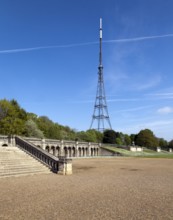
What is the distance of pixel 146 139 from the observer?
145 metres

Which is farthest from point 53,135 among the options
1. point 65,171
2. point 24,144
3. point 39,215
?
point 39,215

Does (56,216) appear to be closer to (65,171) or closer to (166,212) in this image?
(166,212)

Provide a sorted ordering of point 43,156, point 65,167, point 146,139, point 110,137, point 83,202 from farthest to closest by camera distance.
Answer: point 146,139
point 110,137
point 43,156
point 65,167
point 83,202

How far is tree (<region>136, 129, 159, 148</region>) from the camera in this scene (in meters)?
144

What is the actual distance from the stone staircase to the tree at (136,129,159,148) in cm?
12373

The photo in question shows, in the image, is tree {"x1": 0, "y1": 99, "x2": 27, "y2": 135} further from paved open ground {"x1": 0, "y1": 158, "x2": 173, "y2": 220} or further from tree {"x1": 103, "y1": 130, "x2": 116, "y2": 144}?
tree {"x1": 103, "y1": 130, "x2": 116, "y2": 144}

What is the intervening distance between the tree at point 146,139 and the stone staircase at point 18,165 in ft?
406

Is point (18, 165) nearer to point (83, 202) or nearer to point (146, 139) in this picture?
point (83, 202)

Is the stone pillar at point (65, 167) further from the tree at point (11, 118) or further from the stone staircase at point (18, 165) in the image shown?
the tree at point (11, 118)

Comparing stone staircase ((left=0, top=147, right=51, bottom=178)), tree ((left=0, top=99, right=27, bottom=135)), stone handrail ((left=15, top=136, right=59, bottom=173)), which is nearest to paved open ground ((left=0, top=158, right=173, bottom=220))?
stone staircase ((left=0, top=147, right=51, bottom=178))

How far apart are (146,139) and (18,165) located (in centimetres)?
12872

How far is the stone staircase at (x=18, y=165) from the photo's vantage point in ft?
66.8

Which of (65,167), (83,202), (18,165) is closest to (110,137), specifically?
(65,167)

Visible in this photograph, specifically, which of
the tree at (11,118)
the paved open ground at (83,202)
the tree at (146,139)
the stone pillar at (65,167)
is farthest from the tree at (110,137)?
the paved open ground at (83,202)
